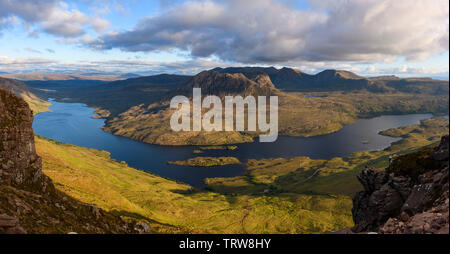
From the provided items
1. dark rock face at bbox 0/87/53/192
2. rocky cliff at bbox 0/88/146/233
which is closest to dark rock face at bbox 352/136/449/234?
rocky cliff at bbox 0/88/146/233

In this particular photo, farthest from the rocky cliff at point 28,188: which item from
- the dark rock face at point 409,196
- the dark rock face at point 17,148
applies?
the dark rock face at point 409,196

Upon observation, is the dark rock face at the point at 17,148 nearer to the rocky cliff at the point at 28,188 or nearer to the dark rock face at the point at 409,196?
the rocky cliff at the point at 28,188

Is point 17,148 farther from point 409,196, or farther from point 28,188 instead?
point 409,196

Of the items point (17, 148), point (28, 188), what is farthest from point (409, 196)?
point (17, 148)

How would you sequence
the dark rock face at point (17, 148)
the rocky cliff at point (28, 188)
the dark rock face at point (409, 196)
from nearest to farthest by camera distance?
the dark rock face at point (409, 196), the rocky cliff at point (28, 188), the dark rock face at point (17, 148)

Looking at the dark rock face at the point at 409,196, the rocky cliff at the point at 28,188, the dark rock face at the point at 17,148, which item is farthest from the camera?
the dark rock face at the point at 17,148
